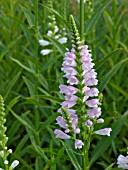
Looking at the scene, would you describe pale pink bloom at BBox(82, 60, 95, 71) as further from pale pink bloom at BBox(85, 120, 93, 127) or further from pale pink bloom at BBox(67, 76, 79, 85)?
pale pink bloom at BBox(85, 120, 93, 127)

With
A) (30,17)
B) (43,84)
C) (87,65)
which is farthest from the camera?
(43,84)

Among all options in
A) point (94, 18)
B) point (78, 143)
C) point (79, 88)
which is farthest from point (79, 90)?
point (94, 18)

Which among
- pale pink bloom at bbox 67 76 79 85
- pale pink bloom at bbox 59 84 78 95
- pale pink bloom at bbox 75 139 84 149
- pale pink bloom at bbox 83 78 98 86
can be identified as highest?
pale pink bloom at bbox 67 76 79 85

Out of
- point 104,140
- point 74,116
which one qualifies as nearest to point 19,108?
point 104,140

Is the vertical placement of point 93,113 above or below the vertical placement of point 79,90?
below

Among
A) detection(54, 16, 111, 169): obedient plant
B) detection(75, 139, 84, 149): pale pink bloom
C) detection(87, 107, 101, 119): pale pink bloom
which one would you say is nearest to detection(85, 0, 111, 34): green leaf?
detection(54, 16, 111, 169): obedient plant

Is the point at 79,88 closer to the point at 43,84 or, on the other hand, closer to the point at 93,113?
the point at 93,113

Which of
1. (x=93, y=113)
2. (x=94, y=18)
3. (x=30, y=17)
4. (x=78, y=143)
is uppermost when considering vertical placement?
(x=30, y=17)

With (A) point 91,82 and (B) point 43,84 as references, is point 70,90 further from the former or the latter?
(B) point 43,84

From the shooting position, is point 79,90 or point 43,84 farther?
point 43,84

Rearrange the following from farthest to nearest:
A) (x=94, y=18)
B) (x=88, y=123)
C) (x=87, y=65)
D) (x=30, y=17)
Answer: (x=30, y=17)
(x=94, y=18)
(x=88, y=123)
(x=87, y=65)

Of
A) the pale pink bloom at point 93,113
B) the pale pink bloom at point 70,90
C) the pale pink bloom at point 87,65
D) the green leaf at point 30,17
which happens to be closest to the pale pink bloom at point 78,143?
the pale pink bloom at point 93,113

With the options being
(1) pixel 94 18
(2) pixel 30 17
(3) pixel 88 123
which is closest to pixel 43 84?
(2) pixel 30 17
